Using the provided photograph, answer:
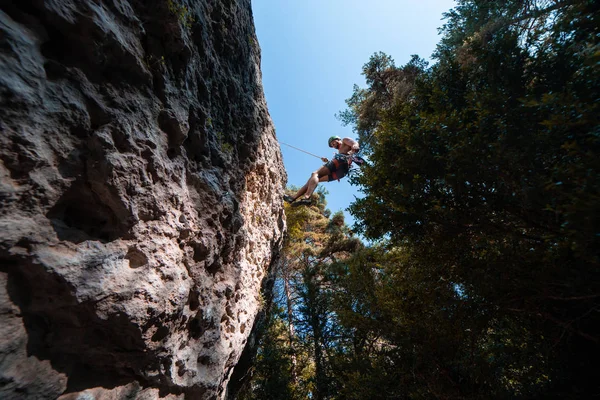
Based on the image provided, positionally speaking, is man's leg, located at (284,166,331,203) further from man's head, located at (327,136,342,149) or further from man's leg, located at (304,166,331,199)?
man's head, located at (327,136,342,149)

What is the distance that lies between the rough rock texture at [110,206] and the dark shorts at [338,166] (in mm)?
5614

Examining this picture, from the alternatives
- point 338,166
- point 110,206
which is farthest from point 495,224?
point 338,166

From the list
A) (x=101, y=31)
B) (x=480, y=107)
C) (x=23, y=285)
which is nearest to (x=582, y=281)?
(x=480, y=107)

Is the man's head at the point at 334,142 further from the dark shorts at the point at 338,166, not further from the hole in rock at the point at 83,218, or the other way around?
the hole in rock at the point at 83,218

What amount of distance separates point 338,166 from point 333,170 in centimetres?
24

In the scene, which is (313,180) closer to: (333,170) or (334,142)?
(333,170)

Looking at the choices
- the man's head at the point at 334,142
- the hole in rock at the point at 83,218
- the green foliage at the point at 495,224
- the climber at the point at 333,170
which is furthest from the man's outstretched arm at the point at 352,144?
the hole in rock at the point at 83,218

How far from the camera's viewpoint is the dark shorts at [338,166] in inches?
364

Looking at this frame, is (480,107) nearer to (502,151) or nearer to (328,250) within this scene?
(502,151)

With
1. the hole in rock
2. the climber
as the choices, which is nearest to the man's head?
the climber

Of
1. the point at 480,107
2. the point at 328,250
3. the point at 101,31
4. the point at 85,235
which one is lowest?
the point at 85,235

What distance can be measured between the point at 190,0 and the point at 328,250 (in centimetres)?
A: 965

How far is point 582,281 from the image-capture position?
113 inches

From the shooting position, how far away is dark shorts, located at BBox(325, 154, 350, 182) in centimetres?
923
